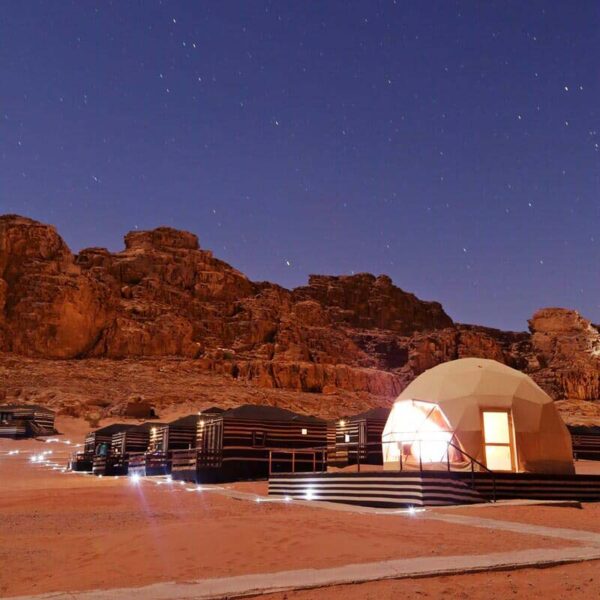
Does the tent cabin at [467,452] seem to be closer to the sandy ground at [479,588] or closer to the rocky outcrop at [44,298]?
the sandy ground at [479,588]

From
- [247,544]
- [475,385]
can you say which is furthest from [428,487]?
[247,544]

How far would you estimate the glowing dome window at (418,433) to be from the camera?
632 inches

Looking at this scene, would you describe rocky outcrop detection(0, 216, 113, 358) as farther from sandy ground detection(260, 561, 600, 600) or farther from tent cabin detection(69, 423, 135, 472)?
sandy ground detection(260, 561, 600, 600)

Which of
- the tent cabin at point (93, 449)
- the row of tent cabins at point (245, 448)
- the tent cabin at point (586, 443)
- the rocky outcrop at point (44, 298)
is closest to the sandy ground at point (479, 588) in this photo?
the row of tent cabins at point (245, 448)

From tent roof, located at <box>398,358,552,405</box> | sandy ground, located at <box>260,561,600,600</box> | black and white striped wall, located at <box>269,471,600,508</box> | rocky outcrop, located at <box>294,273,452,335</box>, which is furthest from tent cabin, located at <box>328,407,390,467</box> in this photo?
rocky outcrop, located at <box>294,273,452,335</box>

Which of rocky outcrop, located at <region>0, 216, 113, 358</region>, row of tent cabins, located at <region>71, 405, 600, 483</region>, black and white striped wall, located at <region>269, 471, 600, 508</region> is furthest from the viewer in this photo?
rocky outcrop, located at <region>0, 216, 113, 358</region>

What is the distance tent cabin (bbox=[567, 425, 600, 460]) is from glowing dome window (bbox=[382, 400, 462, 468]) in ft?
66.0

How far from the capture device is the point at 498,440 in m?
15.8

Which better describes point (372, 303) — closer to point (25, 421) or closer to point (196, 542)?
point (25, 421)

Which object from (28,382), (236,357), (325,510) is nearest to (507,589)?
(325,510)

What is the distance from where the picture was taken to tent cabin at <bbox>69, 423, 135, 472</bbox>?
29891 millimetres

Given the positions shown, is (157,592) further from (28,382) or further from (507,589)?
(28,382)

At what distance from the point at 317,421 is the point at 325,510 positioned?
12658mm

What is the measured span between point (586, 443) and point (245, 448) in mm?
21544
